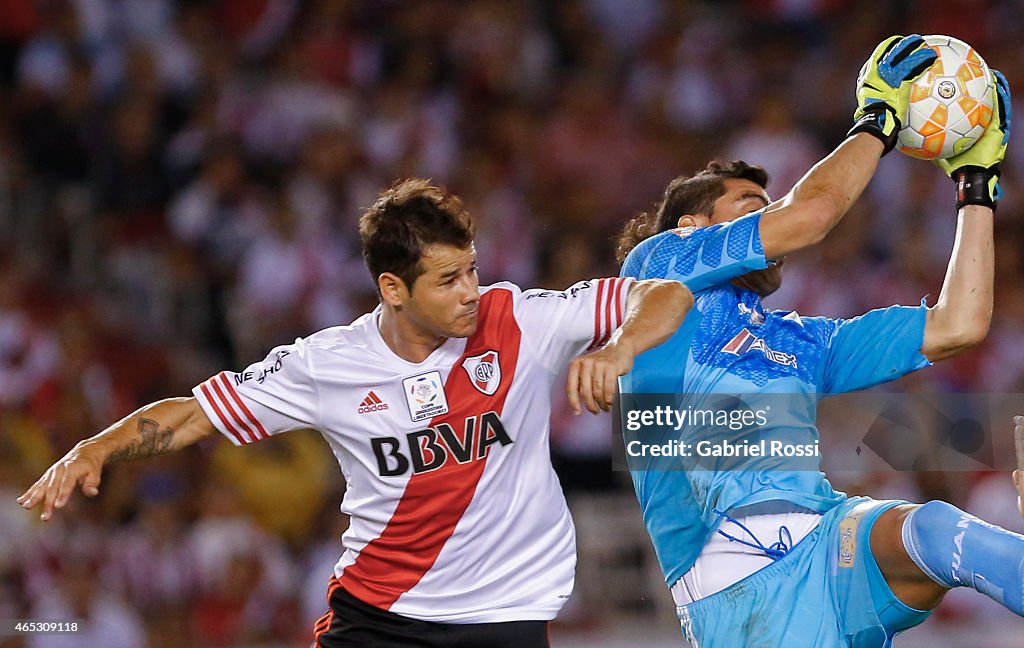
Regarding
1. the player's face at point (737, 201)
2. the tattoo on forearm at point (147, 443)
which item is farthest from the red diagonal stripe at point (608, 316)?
the tattoo on forearm at point (147, 443)

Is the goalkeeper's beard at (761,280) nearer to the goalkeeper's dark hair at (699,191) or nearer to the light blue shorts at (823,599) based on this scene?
the goalkeeper's dark hair at (699,191)

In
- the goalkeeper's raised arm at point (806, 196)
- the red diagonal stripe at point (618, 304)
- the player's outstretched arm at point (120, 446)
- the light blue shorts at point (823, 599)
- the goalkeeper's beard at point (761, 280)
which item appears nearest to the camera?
the player's outstretched arm at point (120, 446)

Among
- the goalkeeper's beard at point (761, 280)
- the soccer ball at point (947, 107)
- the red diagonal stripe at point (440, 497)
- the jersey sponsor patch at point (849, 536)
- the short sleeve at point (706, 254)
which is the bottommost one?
the jersey sponsor patch at point (849, 536)

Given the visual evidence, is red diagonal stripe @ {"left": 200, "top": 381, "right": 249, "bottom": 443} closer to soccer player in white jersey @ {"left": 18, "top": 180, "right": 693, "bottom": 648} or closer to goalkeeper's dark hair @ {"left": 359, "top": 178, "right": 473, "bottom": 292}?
soccer player in white jersey @ {"left": 18, "top": 180, "right": 693, "bottom": 648}

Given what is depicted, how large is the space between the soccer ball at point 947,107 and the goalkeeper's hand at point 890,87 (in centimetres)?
3

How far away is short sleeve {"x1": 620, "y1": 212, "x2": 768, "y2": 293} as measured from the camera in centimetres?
402

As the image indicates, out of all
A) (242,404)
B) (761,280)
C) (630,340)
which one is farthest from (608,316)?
(242,404)

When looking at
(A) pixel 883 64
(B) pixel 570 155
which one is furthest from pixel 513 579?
(B) pixel 570 155

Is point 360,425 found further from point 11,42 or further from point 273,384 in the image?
point 11,42

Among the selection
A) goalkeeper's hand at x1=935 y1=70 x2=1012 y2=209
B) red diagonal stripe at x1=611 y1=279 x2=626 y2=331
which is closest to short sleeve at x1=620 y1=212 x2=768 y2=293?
red diagonal stripe at x1=611 y1=279 x2=626 y2=331

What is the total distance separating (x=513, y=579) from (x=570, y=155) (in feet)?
20.3

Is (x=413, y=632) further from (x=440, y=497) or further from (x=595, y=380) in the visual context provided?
(x=595, y=380)

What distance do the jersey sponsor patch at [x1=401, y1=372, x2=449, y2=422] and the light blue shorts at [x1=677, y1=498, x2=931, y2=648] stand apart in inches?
40.1

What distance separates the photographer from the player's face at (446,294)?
12.7 feet
